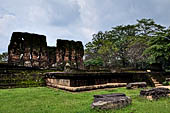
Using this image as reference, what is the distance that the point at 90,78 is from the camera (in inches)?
289

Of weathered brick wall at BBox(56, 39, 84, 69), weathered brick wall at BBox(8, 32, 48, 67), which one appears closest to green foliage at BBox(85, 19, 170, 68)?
weathered brick wall at BBox(56, 39, 84, 69)

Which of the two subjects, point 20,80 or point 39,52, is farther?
point 39,52

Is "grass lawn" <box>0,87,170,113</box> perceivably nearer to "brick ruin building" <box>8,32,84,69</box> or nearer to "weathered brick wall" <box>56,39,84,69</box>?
"brick ruin building" <box>8,32,84,69</box>

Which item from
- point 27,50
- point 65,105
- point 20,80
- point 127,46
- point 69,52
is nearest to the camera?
point 65,105

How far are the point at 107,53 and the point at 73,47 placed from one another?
10.2m

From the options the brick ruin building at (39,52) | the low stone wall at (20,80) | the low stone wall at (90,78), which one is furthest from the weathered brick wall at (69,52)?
the low stone wall at (90,78)

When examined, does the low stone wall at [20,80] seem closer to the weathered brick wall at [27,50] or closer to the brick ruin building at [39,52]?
the brick ruin building at [39,52]

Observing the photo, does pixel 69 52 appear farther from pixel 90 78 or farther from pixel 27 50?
pixel 90 78

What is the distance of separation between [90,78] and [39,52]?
17.4m

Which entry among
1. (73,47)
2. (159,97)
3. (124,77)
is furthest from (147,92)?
(73,47)

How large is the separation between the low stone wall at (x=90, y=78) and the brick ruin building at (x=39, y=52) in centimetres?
999

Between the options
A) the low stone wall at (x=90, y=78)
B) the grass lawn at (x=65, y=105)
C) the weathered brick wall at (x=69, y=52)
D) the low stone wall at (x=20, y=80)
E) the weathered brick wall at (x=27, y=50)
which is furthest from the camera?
the weathered brick wall at (x=69, y=52)

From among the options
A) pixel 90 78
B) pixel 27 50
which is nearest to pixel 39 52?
pixel 27 50

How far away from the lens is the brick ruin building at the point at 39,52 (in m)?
20.9
